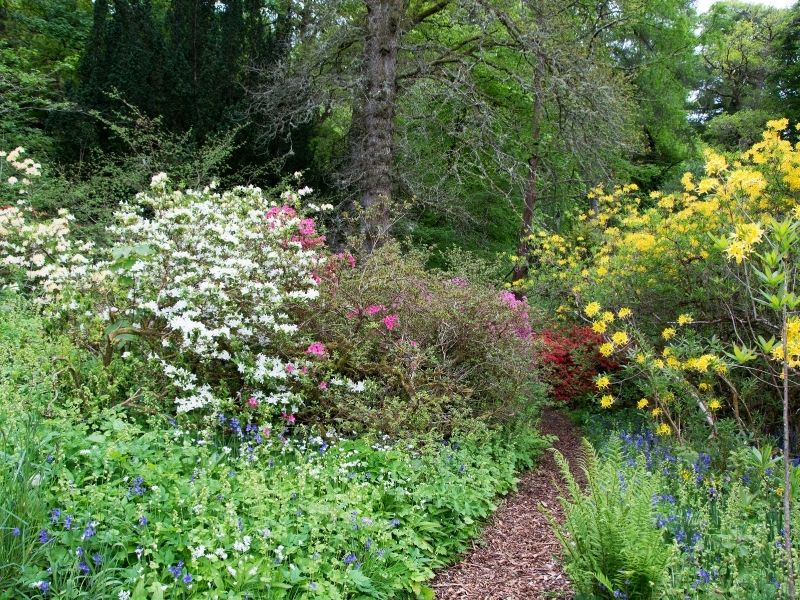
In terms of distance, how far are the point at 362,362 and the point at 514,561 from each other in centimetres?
183

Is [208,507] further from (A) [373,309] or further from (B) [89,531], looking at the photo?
(A) [373,309]

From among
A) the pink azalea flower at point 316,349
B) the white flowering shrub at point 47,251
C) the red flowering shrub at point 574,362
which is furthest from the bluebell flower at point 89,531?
the red flowering shrub at point 574,362

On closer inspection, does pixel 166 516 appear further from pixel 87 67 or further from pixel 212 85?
pixel 87 67

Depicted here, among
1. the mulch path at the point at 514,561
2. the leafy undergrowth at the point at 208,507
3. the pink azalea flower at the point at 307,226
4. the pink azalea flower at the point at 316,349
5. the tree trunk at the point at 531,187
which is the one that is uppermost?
the tree trunk at the point at 531,187

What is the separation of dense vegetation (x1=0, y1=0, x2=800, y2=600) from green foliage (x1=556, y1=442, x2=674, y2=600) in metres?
0.01

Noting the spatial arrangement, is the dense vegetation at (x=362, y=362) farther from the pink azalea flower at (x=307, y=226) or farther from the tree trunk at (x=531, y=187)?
the tree trunk at (x=531, y=187)

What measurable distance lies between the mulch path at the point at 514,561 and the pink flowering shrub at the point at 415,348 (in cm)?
75

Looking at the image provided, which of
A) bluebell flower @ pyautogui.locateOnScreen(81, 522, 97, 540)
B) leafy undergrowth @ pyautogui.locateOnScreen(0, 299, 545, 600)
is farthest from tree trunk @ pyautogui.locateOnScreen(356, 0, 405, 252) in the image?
bluebell flower @ pyautogui.locateOnScreen(81, 522, 97, 540)

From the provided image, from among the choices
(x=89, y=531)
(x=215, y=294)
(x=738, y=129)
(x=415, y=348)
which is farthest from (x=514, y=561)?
(x=738, y=129)

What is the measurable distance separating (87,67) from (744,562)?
12.2 meters

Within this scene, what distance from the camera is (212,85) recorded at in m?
11.1

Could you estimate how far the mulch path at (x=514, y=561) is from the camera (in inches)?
130

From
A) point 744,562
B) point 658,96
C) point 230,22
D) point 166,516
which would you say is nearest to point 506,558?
point 744,562

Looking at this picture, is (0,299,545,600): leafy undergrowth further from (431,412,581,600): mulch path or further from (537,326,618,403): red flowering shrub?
(537,326,618,403): red flowering shrub
